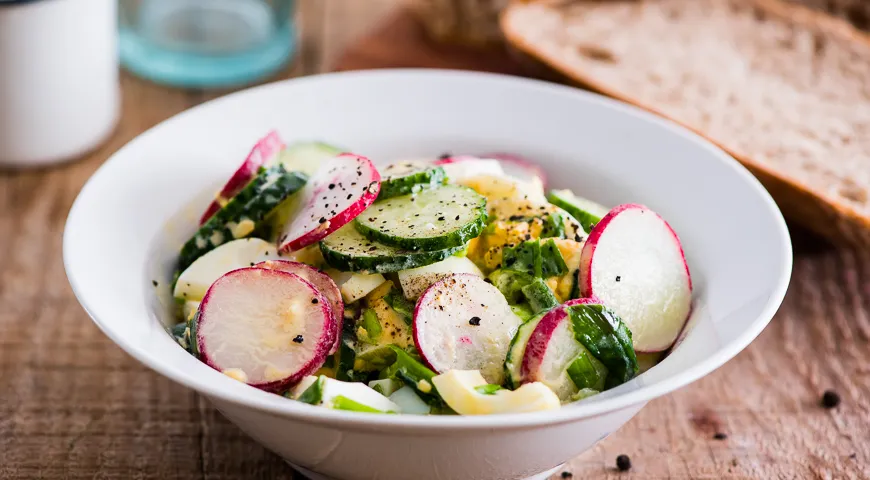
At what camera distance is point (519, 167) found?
2.85m

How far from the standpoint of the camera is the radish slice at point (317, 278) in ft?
7.07

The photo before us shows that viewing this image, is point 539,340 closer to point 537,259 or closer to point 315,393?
point 537,259

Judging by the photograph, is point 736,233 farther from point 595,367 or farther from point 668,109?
point 668,109

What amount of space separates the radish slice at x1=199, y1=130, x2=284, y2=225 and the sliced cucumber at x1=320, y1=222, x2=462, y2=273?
42cm

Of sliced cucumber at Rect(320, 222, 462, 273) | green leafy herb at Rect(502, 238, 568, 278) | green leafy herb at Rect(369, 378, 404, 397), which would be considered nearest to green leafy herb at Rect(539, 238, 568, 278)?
green leafy herb at Rect(502, 238, 568, 278)

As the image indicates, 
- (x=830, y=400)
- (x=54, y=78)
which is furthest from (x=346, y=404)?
(x=54, y=78)

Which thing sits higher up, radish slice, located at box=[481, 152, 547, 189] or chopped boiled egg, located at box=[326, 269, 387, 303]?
chopped boiled egg, located at box=[326, 269, 387, 303]

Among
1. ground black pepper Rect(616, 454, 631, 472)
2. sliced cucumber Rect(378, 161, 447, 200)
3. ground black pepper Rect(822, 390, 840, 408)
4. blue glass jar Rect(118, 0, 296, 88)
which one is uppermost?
sliced cucumber Rect(378, 161, 447, 200)

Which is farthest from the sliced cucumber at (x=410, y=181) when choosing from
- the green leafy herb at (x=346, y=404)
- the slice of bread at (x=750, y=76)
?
the slice of bread at (x=750, y=76)

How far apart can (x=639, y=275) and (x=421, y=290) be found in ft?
1.75

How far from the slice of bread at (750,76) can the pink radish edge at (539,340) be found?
1363 mm

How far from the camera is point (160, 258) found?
97.3 inches

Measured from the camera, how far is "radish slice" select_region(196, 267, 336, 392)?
6.66 ft

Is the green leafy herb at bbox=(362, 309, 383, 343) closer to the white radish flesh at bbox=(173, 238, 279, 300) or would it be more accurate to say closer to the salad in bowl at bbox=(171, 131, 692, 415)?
the salad in bowl at bbox=(171, 131, 692, 415)
